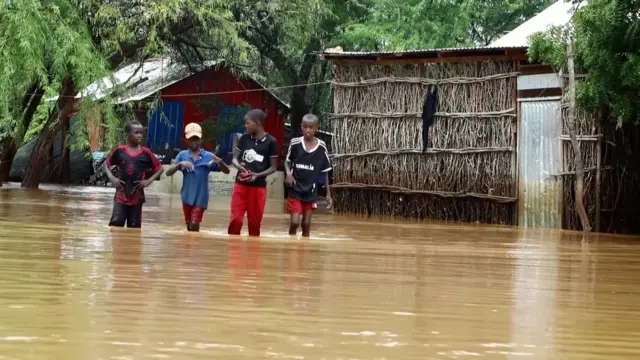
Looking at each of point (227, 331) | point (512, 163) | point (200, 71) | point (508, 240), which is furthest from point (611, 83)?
point (200, 71)

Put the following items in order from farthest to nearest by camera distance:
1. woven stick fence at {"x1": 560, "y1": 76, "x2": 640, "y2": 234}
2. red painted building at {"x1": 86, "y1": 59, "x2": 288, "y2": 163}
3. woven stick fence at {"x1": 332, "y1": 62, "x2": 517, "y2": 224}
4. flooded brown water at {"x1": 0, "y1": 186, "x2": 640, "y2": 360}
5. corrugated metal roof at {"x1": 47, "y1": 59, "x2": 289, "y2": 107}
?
red painted building at {"x1": 86, "y1": 59, "x2": 288, "y2": 163} < corrugated metal roof at {"x1": 47, "y1": 59, "x2": 289, "y2": 107} < woven stick fence at {"x1": 332, "y1": 62, "x2": 517, "y2": 224} < woven stick fence at {"x1": 560, "y1": 76, "x2": 640, "y2": 234} < flooded brown water at {"x1": 0, "y1": 186, "x2": 640, "y2": 360}

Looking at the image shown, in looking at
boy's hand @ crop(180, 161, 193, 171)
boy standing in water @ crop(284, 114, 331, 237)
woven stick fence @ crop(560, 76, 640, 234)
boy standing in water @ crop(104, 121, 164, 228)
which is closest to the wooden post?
woven stick fence @ crop(560, 76, 640, 234)

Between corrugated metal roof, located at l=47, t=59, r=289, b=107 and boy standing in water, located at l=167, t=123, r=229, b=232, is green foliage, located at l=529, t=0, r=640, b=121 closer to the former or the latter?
boy standing in water, located at l=167, t=123, r=229, b=232

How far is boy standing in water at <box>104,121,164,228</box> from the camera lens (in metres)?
10.4

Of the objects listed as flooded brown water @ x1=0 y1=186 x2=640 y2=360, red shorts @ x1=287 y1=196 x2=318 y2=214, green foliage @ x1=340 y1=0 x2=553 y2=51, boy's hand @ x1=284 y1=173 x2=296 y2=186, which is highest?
green foliage @ x1=340 y1=0 x2=553 y2=51

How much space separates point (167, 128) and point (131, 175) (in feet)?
73.6

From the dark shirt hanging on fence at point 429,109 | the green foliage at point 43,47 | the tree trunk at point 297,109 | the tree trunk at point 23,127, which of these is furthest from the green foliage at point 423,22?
the green foliage at point 43,47

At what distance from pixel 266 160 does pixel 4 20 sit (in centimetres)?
873

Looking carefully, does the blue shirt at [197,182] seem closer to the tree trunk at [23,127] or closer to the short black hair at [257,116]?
the short black hair at [257,116]

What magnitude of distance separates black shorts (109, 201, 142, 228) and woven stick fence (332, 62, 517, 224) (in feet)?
25.6

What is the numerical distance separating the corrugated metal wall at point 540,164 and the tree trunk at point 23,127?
1189 centimetres

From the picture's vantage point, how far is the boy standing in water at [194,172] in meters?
10.8

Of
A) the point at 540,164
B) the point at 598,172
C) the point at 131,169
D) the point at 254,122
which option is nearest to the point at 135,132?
the point at 131,169

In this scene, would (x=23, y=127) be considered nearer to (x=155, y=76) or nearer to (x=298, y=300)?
(x=155, y=76)
